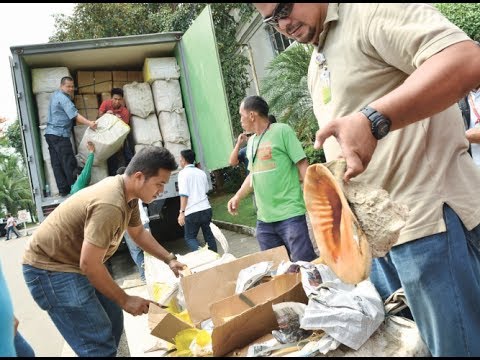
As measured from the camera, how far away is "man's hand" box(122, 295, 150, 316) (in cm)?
231

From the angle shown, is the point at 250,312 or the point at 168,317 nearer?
the point at 250,312

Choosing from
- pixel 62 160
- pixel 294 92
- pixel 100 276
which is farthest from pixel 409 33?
pixel 294 92

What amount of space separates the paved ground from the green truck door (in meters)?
1.57

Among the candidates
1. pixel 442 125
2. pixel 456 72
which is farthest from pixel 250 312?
pixel 456 72

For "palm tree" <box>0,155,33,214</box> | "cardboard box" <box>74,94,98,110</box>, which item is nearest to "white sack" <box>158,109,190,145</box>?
"cardboard box" <box>74,94,98,110</box>

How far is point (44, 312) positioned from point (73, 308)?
362 centimetres

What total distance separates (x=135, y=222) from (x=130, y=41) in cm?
414

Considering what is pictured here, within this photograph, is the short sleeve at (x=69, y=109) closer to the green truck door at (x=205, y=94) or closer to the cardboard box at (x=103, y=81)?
the cardboard box at (x=103, y=81)

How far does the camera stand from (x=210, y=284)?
2.48m

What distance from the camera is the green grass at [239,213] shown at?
8.43m

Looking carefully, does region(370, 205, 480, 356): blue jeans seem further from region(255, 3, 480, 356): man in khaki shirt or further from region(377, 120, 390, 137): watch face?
region(377, 120, 390, 137): watch face

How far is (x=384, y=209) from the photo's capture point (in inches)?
44.3

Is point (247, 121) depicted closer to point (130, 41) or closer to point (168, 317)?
point (168, 317)

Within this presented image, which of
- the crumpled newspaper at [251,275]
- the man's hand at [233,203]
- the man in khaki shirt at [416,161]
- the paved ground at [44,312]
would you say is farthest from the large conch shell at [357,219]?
the paved ground at [44,312]
